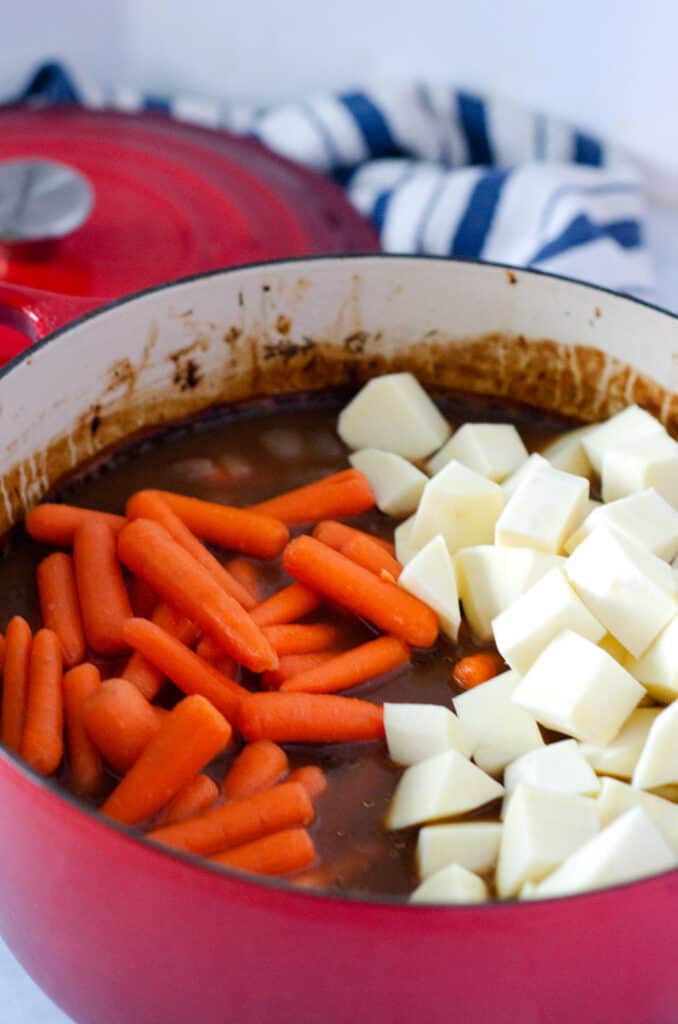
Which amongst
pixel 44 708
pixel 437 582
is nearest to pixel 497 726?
pixel 437 582

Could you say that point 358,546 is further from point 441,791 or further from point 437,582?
point 441,791

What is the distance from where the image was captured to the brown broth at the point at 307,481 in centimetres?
107

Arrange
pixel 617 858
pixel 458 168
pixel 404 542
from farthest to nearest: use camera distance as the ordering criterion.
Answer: pixel 458 168, pixel 404 542, pixel 617 858

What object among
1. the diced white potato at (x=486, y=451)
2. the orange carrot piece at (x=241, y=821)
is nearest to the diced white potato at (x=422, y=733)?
the orange carrot piece at (x=241, y=821)

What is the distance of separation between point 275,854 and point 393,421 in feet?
1.94

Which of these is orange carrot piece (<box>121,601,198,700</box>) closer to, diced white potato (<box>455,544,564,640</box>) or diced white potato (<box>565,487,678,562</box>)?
diced white potato (<box>455,544,564,640</box>)

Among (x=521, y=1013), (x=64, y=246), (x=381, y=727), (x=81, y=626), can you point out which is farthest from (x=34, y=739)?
(x=64, y=246)

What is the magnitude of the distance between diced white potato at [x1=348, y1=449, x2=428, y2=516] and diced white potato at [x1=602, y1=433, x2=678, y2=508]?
0.20 meters

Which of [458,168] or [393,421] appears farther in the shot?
[458,168]

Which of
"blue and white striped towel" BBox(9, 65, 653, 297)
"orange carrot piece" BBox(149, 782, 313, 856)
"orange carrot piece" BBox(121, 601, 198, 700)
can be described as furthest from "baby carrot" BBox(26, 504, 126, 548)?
"blue and white striped towel" BBox(9, 65, 653, 297)

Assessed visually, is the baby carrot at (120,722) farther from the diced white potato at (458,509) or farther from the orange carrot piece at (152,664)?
the diced white potato at (458,509)

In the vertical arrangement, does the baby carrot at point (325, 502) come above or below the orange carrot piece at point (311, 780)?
above

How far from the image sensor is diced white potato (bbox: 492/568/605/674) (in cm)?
118

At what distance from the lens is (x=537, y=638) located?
46.6 inches
